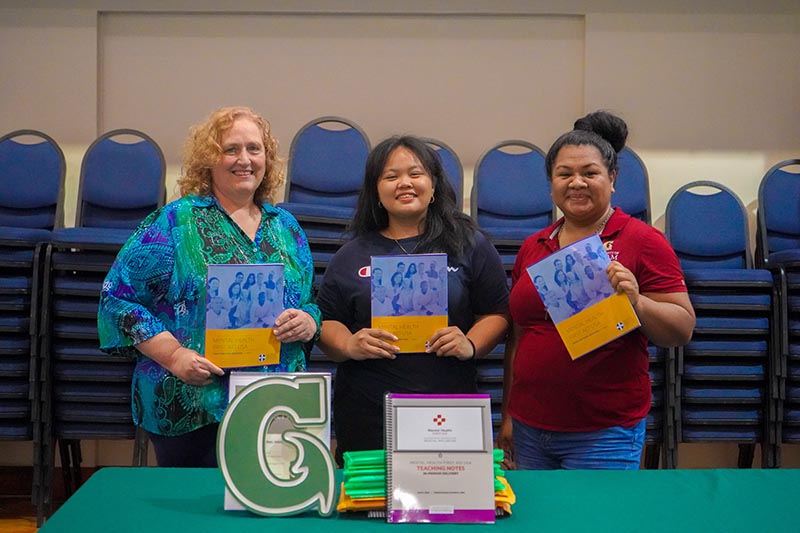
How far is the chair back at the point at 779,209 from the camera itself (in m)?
4.47

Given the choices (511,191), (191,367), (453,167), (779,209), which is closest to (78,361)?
(191,367)

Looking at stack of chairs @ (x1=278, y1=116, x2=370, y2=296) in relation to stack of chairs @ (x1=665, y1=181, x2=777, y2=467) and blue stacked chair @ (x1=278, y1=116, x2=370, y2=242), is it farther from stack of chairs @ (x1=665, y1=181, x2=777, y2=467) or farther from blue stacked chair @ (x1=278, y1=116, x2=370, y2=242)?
stack of chairs @ (x1=665, y1=181, x2=777, y2=467)

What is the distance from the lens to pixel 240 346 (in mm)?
2018

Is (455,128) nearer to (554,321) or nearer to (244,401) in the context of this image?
(554,321)

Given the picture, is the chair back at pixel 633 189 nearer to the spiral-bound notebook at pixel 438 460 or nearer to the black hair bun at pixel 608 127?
the black hair bun at pixel 608 127

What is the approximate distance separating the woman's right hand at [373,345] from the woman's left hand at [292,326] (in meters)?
0.14

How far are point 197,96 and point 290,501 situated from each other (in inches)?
152

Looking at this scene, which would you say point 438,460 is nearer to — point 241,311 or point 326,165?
point 241,311

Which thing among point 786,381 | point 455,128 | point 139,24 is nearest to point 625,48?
point 455,128

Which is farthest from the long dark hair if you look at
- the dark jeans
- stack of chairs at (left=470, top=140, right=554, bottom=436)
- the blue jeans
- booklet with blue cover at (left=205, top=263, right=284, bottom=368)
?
stack of chairs at (left=470, top=140, right=554, bottom=436)

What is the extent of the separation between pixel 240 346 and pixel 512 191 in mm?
2695

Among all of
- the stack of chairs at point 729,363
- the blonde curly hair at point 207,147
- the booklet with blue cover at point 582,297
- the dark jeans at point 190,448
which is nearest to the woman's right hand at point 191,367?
the dark jeans at point 190,448

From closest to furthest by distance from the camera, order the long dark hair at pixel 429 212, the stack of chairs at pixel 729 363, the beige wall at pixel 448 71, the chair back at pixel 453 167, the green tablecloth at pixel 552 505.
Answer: the green tablecloth at pixel 552 505 → the long dark hair at pixel 429 212 → the stack of chairs at pixel 729 363 → the chair back at pixel 453 167 → the beige wall at pixel 448 71

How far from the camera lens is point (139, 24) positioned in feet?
15.9
